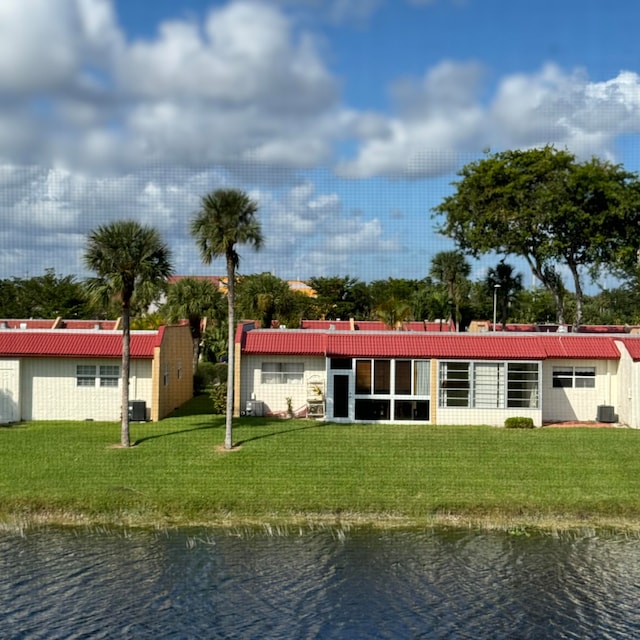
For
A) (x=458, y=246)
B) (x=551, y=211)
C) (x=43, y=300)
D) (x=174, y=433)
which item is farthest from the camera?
(x=43, y=300)

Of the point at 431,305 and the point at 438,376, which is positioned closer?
the point at 438,376

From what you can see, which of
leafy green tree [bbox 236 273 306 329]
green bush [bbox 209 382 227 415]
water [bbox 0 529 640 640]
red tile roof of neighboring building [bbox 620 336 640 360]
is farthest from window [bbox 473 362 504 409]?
leafy green tree [bbox 236 273 306 329]

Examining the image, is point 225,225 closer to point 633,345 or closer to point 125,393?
point 125,393

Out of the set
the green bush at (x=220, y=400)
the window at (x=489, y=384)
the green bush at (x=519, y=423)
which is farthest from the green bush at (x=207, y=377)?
the green bush at (x=519, y=423)

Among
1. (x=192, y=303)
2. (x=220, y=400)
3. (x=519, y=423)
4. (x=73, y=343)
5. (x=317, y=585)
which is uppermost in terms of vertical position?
(x=192, y=303)

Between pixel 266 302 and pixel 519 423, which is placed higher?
pixel 266 302

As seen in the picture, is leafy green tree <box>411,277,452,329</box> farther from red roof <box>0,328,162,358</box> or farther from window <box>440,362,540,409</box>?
red roof <box>0,328,162,358</box>

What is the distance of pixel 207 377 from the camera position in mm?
24062

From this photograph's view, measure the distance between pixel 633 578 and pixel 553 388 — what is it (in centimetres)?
898

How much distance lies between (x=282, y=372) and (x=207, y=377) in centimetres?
734

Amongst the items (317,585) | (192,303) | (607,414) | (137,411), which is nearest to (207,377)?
(192,303)

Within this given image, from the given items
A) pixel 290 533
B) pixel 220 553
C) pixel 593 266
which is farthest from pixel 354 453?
pixel 593 266

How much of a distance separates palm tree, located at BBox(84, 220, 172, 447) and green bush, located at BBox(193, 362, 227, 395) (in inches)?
358

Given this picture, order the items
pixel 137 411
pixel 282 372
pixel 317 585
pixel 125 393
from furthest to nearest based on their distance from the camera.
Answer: pixel 282 372 → pixel 137 411 → pixel 125 393 → pixel 317 585
